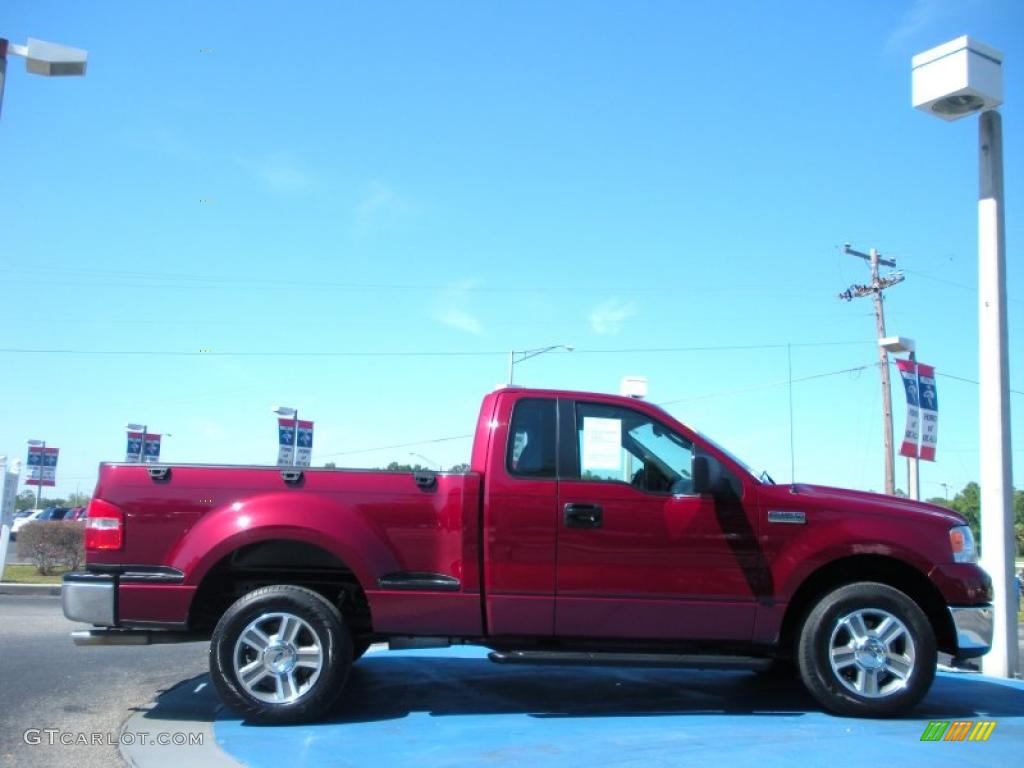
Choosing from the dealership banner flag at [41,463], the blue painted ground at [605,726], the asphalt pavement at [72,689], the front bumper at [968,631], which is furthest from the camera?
the dealership banner flag at [41,463]

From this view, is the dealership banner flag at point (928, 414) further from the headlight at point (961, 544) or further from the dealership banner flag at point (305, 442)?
the dealership banner flag at point (305, 442)

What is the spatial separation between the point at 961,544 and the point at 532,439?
111 inches

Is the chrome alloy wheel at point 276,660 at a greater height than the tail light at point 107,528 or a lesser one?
lesser

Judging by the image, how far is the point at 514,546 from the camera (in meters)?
5.46

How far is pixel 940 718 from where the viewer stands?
18.2 ft

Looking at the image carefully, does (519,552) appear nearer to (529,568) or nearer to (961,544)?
(529,568)

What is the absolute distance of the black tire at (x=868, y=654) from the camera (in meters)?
5.39

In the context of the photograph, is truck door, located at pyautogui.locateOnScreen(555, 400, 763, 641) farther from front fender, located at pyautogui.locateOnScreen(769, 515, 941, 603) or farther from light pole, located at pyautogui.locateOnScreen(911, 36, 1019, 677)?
light pole, located at pyautogui.locateOnScreen(911, 36, 1019, 677)

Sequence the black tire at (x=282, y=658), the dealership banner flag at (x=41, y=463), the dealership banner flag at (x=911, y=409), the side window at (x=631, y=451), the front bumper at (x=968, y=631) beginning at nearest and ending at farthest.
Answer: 1. the black tire at (x=282, y=658)
2. the front bumper at (x=968, y=631)
3. the side window at (x=631, y=451)
4. the dealership banner flag at (x=911, y=409)
5. the dealership banner flag at (x=41, y=463)

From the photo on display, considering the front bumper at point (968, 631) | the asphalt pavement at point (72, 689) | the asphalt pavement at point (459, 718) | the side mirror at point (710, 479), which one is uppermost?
the side mirror at point (710, 479)

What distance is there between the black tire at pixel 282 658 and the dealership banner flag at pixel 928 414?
418 inches

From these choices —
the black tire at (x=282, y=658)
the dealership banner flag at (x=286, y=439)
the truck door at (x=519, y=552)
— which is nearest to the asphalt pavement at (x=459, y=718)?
the black tire at (x=282, y=658)

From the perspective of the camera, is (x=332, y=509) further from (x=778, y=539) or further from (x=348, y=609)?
(x=778, y=539)

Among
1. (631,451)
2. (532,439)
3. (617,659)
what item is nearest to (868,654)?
(617,659)
